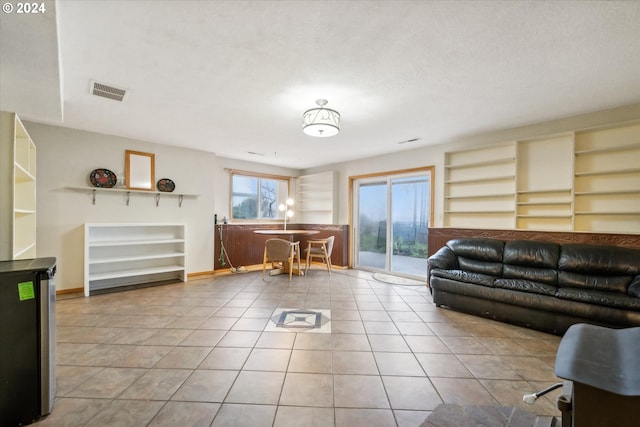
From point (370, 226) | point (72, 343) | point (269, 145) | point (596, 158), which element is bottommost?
point (72, 343)

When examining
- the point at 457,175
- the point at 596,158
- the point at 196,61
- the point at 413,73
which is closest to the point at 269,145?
the point at 196,61

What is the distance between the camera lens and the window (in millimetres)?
6254

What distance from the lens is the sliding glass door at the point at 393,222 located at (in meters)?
5.22

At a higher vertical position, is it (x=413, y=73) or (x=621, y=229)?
(x=413, y=73)

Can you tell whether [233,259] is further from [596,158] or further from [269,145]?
[596,158]

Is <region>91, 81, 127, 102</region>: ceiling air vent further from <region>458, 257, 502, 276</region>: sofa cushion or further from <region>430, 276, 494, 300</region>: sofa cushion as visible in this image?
<region>458, 257, 502, 276</region>: sofa cushion

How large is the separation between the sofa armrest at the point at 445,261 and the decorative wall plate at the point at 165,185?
4.70m

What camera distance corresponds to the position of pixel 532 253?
3.39 m

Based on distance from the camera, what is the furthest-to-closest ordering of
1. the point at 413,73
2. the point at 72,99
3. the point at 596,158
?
the point at 596,158
the point at 72,99
the point at 413,73

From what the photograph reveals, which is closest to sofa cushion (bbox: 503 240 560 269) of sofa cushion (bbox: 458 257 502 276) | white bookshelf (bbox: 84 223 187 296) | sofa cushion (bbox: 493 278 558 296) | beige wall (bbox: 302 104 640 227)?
sofa cushion (bbox: 458 257 502 276)

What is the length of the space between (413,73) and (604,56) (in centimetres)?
148

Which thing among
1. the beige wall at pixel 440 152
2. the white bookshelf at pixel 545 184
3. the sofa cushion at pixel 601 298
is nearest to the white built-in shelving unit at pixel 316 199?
the beige wall at pixel 440 152

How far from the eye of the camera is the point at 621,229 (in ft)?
10.4

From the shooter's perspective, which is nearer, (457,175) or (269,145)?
(457,175)
